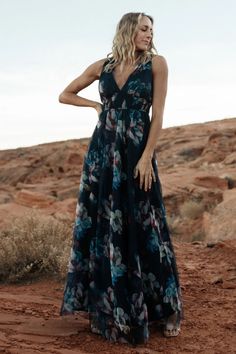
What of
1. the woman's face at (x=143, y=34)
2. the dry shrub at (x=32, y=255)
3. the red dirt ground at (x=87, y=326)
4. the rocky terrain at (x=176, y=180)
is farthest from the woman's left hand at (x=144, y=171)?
the rocky terrain at (x=176, y=180)

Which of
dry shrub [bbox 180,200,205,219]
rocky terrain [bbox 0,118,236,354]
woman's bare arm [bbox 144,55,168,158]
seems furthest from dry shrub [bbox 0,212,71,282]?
dry shrub [bbox 180,200,205,219]

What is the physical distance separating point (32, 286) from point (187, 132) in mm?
27134

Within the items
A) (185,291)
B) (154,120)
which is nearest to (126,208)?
(154,120)

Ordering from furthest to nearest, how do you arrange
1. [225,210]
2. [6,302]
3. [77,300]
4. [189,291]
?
[225,210] < [189,291] < [6,302] < [77,300]

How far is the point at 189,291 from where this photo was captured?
217 inches

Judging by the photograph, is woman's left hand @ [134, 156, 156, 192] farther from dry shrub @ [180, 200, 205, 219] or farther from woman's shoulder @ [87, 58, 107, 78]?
dry shrub @ [180, 200, 205, 219]

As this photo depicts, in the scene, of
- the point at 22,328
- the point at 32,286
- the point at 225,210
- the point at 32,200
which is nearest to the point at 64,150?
the point at 32,200

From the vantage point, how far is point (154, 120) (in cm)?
366

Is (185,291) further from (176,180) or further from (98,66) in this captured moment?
(176,180)

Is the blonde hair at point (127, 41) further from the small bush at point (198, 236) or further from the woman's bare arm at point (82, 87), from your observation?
the small bush at point (198, 236)

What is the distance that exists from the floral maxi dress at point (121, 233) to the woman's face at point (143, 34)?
4.9 inches

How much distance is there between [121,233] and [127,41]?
125 cm

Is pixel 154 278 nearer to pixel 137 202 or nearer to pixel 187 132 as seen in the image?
pixel 137 202

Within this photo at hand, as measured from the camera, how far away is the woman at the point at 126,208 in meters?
3.64
